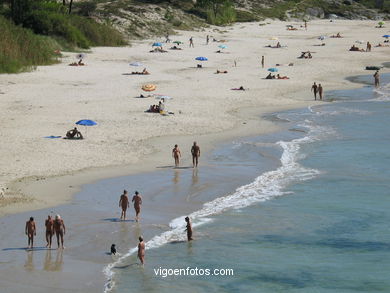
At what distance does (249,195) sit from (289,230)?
12.8 ft

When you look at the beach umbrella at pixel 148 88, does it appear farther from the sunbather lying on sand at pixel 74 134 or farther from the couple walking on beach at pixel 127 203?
the couple walking on beach at pixel 127 203

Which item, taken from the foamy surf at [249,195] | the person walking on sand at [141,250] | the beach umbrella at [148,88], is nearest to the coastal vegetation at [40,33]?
the beach umbrella at [148,88]

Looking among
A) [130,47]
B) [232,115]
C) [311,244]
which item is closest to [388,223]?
[311,244]

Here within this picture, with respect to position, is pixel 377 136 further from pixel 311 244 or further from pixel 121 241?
pixel 121 241

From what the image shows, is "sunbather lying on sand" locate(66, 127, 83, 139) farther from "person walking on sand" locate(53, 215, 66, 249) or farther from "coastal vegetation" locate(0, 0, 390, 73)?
"coastal vegetation" locate(0, 0, 390, 73)

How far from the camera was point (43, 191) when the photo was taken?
25.2m

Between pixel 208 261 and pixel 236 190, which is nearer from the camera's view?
pixel 208 261

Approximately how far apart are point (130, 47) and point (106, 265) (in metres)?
55.3

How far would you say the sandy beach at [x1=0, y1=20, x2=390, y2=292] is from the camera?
27047 millimetres

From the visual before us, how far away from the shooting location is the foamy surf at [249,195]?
21.1m

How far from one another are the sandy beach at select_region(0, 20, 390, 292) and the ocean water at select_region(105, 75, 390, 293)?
1.53 meters

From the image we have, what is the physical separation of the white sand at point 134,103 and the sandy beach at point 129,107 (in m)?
0.06

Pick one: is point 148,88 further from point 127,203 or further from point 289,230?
point 289,230

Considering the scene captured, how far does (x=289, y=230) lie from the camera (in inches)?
902
